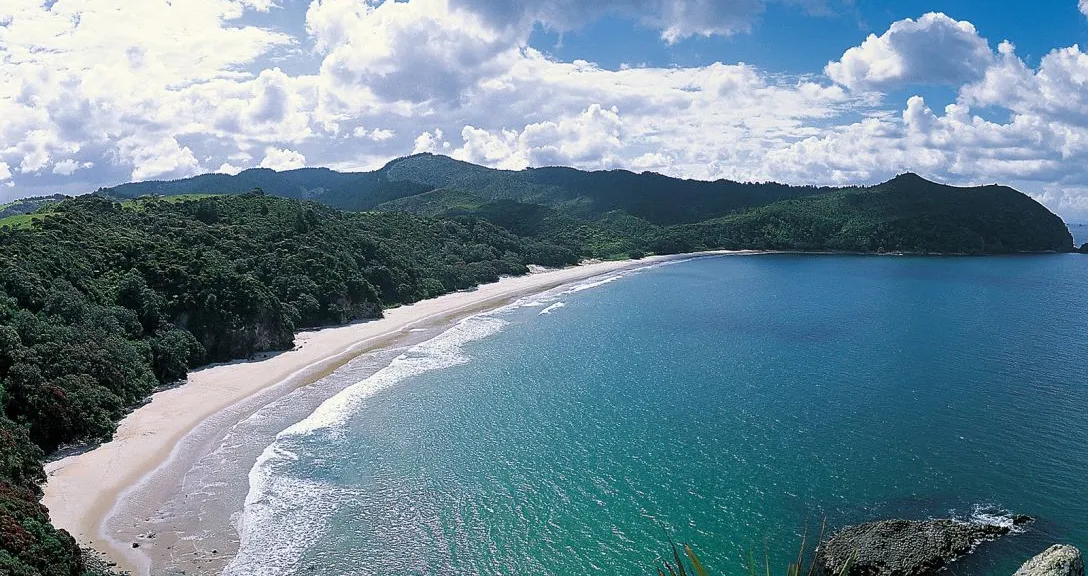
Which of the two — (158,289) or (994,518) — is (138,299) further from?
(994,518)

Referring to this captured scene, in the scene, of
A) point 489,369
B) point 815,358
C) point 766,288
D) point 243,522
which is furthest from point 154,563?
point 766,288

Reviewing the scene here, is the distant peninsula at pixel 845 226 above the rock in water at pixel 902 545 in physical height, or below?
above

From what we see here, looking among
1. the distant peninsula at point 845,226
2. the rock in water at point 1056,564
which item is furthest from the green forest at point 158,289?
the rock in water at point 1056,564

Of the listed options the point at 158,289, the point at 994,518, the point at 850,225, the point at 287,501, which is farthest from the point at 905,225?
the point at 287,501

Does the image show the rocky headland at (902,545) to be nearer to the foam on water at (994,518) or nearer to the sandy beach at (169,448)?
the foam on water at (994,518)

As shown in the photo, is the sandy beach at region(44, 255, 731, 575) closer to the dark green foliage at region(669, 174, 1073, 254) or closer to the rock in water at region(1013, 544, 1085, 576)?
the rock in water at region(1013, 544, 1085, 576)

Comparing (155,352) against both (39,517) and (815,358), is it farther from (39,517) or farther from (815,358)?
(815,358)

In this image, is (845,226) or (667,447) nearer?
(667,447)

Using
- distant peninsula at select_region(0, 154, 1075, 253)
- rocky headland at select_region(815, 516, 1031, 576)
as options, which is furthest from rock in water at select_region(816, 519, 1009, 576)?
distant peninsula at select_region(0, 154, 1075, 253)
